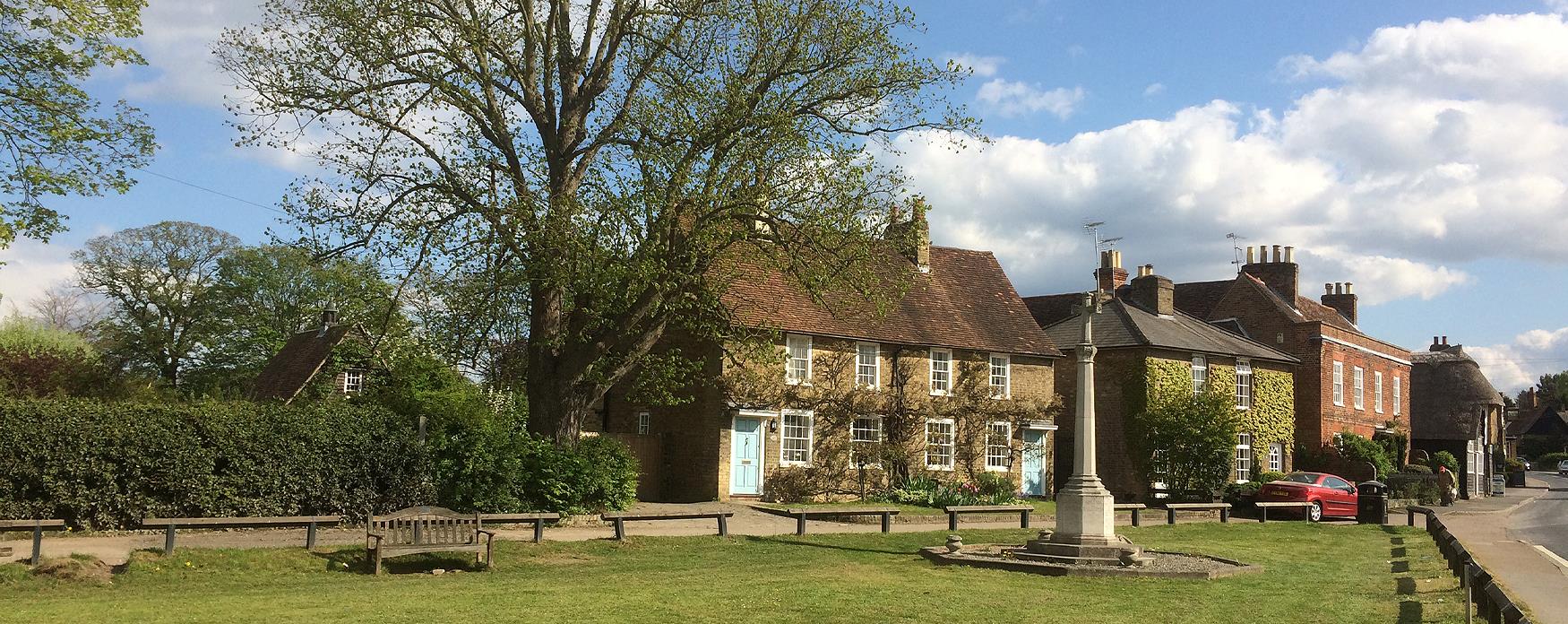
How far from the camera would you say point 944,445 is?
32750mm

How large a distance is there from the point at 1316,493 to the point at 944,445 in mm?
9798

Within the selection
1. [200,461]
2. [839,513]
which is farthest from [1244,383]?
[200,461]

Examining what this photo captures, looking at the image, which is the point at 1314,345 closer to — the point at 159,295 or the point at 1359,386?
the point at 1359,386

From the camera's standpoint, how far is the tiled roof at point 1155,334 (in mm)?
37406

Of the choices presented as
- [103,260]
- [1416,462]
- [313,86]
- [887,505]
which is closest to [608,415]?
[887,505]

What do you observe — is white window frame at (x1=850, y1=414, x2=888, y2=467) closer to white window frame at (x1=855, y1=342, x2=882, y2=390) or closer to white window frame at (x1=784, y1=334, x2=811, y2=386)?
white window frame at (x1=855, y1=342, x2=882, y2=390)

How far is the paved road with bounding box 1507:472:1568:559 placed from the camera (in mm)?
25422

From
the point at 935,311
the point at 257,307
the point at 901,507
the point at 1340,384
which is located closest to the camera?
the point at 901,507

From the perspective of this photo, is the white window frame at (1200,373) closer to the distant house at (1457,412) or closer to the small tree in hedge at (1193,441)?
the small tree in hedge at (1193,441)

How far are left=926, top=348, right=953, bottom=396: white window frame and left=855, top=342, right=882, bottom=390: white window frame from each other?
1.78 metres

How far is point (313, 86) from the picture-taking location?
20891 mm

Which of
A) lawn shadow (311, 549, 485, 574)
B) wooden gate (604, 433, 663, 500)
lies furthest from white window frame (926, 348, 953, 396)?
lawn shadow (311, 549, 485, 574)

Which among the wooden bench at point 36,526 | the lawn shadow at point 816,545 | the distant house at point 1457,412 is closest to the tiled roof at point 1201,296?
the distant house at point 1457,412

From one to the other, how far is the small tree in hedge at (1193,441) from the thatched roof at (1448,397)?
22.0 metres
